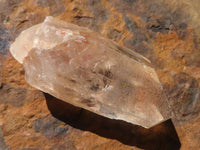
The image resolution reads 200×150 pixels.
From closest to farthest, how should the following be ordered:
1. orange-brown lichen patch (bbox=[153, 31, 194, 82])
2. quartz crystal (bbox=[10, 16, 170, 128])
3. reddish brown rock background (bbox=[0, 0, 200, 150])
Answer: quartz crystal (bbox=[10, 16, 170, 128]) < reddish brown rock background (bbox=[0, 0, 200, 150]) < orange-brown lichen patch (bbox=[153, 31, 194, 82])

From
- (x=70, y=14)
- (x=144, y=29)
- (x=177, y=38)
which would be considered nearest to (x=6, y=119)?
(x=70, y=14)

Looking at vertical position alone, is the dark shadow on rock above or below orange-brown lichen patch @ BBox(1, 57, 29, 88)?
below

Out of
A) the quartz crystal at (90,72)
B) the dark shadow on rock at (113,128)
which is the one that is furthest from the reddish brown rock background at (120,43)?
the quartz crystal at (90,72)

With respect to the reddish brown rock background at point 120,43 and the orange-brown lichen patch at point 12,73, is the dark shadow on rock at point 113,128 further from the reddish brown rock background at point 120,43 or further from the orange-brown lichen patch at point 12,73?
the orange-brown lichen patch at point 12,73

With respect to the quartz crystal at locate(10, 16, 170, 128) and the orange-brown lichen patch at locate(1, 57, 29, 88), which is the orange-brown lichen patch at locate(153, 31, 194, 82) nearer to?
the quartz crystal at locate(10, 16, 170, 128)

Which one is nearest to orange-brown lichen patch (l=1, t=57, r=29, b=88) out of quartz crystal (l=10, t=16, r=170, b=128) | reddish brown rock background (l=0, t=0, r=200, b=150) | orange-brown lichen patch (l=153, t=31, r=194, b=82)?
reddish brown rock background (l=0, t=0, r=200, b=150)

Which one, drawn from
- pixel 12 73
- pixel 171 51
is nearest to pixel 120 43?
pixel 171 51

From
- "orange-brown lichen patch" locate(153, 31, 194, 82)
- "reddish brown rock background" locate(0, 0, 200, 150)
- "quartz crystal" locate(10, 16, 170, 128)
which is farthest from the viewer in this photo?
"orange-brown lichen patch" locate(153, 31, 194, 82)

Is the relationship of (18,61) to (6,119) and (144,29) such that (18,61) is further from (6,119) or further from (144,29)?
(144,29)
